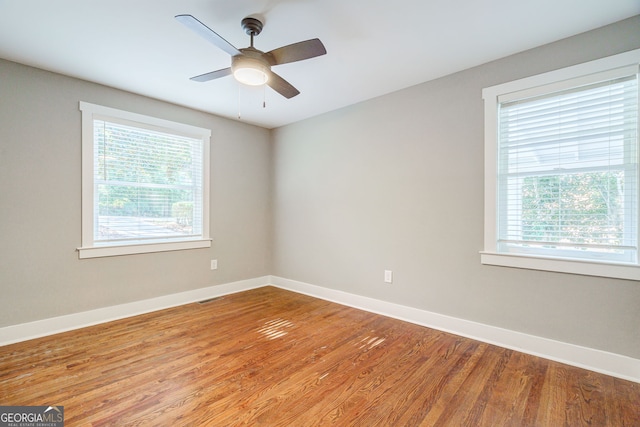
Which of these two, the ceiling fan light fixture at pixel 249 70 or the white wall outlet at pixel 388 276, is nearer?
the ceiling fan light fixture at pixel 249 70

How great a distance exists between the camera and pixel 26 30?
2154mm

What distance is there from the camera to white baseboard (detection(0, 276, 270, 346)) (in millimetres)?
2623

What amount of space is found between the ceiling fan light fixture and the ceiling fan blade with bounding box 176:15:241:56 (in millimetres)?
66

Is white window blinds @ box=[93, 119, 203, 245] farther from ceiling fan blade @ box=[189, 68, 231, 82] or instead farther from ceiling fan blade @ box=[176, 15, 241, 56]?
ceiling fan blade @ box=[176, 15, 241, 56]

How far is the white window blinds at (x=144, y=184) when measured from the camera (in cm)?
313

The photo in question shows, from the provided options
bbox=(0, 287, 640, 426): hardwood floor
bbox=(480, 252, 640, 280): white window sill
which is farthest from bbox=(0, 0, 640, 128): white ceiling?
bbox=(0, 287, 640, 426): hardwood floor

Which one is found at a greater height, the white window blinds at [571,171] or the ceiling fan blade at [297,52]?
the ceiling fan blade at [297,52]

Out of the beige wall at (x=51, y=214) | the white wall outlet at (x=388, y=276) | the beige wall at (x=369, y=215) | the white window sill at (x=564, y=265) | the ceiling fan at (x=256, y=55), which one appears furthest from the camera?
the white wall outlet at (x=388, y=276)

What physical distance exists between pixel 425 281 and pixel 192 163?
3.24 meters

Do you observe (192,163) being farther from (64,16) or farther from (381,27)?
(381,27)

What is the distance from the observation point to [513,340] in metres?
2.48

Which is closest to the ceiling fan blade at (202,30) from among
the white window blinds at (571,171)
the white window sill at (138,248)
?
the white window blinds at (571,171)

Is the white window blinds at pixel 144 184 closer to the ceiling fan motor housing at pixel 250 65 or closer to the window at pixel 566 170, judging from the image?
the ceiling fan motor housing at pixel 250 65

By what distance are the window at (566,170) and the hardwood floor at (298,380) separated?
884 mm
